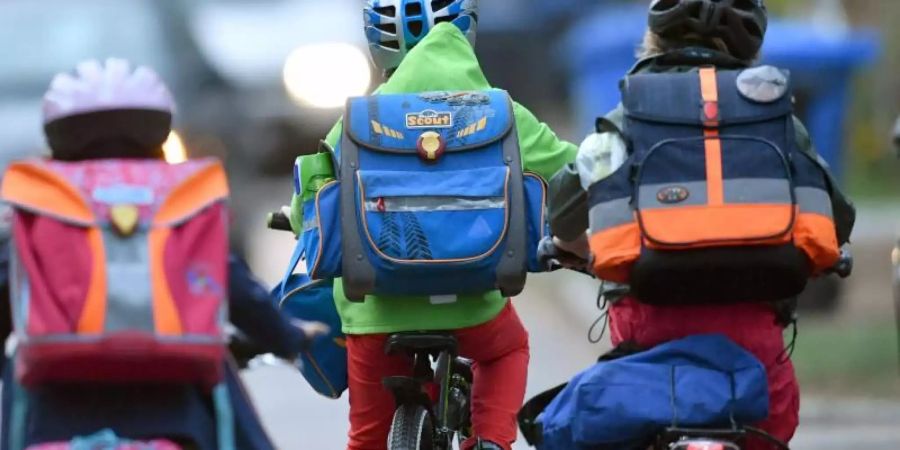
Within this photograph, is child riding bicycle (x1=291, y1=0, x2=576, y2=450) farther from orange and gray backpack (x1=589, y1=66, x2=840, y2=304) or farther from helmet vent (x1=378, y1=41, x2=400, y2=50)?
orange and gray backpack (x1=589, y1=66, x2=840, y2=304)

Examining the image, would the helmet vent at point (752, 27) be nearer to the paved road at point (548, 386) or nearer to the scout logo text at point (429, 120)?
the scout logo text at point (429, 120)

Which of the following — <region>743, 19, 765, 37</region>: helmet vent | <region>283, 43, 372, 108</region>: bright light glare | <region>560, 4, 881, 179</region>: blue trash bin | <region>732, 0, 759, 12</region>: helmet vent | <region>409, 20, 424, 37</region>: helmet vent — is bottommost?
<region>283, 43, 372, 108</region>: bright light glare

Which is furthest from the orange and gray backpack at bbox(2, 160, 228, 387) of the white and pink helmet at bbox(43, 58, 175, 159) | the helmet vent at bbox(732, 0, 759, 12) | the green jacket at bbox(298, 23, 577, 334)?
the green jacket at bbox(298, 23, 577, 334)

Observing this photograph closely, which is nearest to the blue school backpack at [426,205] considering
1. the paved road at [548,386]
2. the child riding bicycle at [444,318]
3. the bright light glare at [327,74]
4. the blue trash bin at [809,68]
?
the child riding bicycle at [444,318]

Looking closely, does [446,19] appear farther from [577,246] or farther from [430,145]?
[577,246]

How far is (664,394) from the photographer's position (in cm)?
623

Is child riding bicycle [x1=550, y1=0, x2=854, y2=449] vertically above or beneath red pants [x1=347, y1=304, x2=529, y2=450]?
above

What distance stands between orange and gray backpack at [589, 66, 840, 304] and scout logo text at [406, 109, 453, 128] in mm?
1086

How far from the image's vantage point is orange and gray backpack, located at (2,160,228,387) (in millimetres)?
5652

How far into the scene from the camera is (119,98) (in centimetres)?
604

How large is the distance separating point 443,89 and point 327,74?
14.3 m

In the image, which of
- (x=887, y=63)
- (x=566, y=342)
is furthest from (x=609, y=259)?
(x=887, y=63)

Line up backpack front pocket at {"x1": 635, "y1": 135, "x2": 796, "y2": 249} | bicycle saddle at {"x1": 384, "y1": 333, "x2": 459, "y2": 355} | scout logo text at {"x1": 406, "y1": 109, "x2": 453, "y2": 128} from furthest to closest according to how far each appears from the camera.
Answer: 1. bicycle saddle at {"x1": 384, "y1": 333, "x2": 459, "y2": 355}
2. scout logo text at {"x1": 406, "y1": 109, "x2": 453, "y2": 128}
3. backpack front pocket at {"x1": 635, "y1": 135, "x2": 796, "y2": 249}

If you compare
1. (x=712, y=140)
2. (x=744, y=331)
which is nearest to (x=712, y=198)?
(x=712, y=140)
